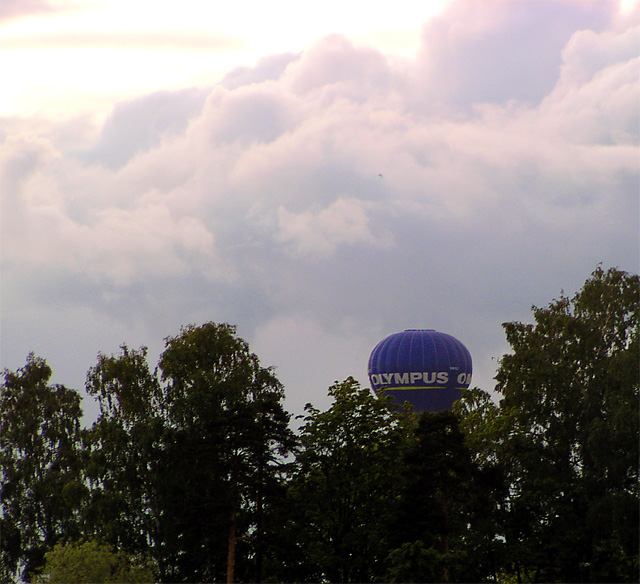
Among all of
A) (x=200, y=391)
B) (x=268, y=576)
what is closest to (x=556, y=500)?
(x=268, y=576)

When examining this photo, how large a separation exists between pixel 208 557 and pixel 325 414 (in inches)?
343

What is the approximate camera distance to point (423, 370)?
9769cm

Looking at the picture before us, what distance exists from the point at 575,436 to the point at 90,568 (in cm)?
2205

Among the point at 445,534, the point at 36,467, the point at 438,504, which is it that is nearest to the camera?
the point at 445,534

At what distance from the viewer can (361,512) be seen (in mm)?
54031

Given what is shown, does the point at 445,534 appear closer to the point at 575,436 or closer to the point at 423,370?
the point at 575,436

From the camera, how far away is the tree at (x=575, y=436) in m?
52.2

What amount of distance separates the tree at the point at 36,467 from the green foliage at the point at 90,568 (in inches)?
340

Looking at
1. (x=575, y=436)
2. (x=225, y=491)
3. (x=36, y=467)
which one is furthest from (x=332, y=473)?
(x=36, y=467)

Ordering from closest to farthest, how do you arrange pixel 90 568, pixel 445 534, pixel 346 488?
1. pixel 90 568
2. pixel 445 534
3. pixel 346 488

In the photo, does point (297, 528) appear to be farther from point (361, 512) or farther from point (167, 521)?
point (167, 521)

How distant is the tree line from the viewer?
50.7 metres

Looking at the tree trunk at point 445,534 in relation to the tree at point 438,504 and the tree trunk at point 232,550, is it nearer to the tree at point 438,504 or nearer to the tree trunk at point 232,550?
the tree at point 438,504

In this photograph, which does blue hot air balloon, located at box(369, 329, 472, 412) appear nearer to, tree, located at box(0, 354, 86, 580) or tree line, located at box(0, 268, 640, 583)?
tree line, located at box(0, 268, 640, 583)
